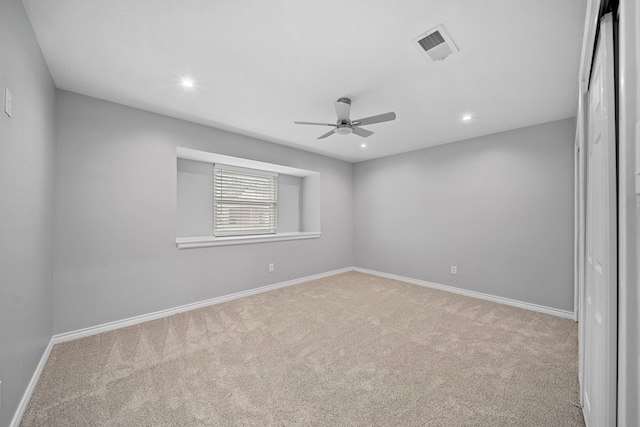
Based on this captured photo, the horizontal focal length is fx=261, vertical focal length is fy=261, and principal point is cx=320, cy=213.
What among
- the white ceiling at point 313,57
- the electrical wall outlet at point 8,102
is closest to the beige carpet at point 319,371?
the electrical wall outlet at point 8,102

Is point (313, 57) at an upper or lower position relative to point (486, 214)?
upper

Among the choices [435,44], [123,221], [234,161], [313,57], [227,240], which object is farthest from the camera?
[234,161]

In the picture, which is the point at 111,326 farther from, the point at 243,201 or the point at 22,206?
the point at 243,201

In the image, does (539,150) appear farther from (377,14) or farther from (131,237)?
(131,237)

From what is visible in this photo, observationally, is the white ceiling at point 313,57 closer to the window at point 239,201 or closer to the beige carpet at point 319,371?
the window at point 239,201

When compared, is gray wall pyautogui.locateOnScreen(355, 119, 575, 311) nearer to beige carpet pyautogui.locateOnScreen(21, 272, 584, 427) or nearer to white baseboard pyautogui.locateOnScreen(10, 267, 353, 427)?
beige carpet pyautogui.locateOnScreen(21, 272, 584, 427)

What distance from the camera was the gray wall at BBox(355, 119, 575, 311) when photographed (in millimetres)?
3293

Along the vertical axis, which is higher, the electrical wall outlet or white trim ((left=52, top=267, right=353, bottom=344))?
the electrical wall outlet

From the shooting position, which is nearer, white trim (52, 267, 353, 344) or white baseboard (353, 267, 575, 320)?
white trim (52, 267, 353, 344)

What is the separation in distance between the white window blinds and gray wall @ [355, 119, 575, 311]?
6.80 feet

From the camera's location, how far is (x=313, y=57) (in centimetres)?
204

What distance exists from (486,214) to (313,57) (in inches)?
132

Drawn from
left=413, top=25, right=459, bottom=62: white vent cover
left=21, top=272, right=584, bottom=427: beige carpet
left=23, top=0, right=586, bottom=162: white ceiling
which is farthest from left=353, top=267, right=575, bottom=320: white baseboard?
left=413, top=25, right=459, bottom=62: white vent cover

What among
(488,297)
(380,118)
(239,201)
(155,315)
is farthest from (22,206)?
(488,297)
